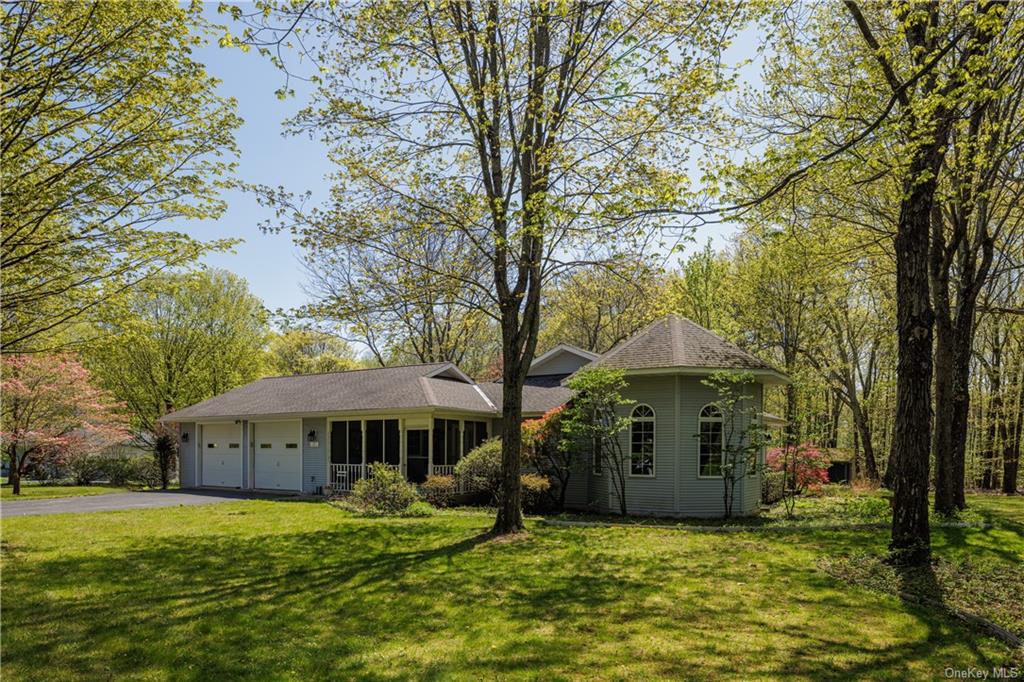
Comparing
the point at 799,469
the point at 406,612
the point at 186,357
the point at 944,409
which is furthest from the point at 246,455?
the point at 944,409

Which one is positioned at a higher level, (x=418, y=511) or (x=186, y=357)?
(x=186, y=357)

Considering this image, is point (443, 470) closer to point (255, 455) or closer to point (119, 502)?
point (255, 455)

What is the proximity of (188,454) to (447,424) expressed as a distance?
39.9 feet

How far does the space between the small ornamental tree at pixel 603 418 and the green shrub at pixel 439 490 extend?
345 cm

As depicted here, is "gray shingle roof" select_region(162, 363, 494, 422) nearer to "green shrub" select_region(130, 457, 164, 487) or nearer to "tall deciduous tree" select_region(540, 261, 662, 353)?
"green shrub" select_region(130, 457, 164, 487)

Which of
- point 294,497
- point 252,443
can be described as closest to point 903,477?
point 294,497

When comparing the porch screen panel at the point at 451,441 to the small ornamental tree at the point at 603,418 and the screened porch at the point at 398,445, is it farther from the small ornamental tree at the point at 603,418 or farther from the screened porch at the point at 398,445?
the small ornamental tree at the point at 603,418

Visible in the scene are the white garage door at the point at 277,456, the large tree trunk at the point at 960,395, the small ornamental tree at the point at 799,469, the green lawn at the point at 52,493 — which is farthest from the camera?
the white garage door at the point at 277,456

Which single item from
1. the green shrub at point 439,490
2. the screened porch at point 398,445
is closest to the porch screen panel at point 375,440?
the screened porch at point 398,445

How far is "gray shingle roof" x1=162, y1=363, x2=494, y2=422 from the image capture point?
1955cm

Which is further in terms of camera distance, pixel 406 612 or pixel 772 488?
pixel 772 488

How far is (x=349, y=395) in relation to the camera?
21625 mm

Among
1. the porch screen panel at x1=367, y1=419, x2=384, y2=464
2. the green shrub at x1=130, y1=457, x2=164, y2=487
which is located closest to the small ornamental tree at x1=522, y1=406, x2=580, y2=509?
the porch screen panel at x1=367, y1=419, x2=384, y2=464

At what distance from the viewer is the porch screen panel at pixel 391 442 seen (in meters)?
20.1
